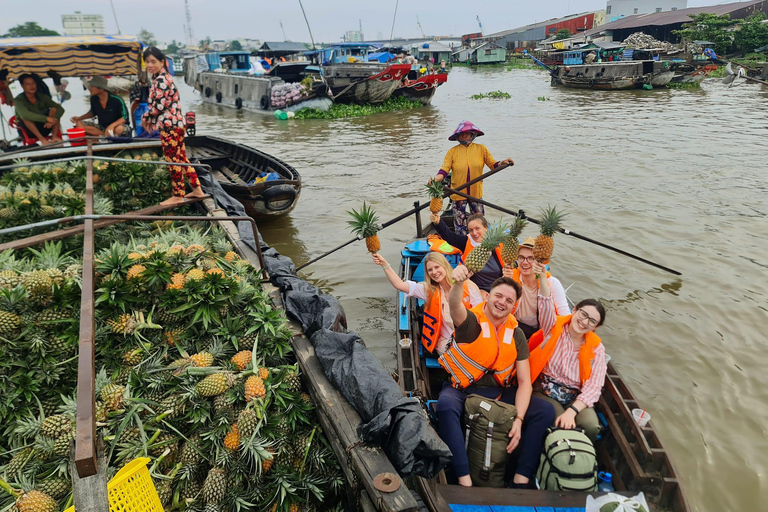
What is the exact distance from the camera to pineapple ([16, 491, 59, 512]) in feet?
8.59

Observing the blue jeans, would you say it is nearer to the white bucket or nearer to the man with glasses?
the white bucket

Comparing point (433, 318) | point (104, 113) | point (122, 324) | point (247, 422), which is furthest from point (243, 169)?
point (247, 422)

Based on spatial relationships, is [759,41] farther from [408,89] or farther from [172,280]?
[172,280]

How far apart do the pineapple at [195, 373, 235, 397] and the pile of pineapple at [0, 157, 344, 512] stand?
0.04 feet

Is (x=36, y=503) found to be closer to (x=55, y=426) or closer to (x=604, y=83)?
(x=55, y=426)

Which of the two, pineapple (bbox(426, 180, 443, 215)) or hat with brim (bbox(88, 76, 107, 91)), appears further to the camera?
hat with brim (bbox(88, 76, 107, 91))

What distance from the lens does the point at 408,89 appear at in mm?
26781

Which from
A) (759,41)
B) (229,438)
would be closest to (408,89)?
(229,438)

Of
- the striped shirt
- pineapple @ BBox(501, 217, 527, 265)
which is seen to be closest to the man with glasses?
pineapple @ BBox(501, 217, 527, 265)

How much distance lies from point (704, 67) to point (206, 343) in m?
39.6

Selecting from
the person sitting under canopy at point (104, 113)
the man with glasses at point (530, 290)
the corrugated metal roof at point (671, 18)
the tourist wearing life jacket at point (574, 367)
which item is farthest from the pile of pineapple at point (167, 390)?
the corrugated metal roof at point (671, 18)

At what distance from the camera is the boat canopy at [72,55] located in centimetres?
839

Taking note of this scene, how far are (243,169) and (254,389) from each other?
30.4 feet

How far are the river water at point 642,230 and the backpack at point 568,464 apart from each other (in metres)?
1.75
